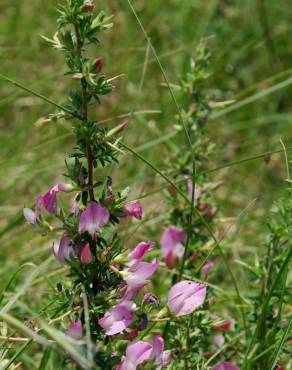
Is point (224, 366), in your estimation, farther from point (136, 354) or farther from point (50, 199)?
point (50, 199)

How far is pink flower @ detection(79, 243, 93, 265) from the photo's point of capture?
47.3 inches

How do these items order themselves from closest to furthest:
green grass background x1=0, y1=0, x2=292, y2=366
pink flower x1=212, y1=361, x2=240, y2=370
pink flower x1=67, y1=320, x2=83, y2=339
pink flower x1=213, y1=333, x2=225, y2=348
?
pink flower x1=67, y1=320, x2=83, y2=339
pink flower x1=212, y1=361, x2=240, y2=370
pink flower x1=213, y1=333, x2=225, y2=348
green grass background x1=0, y1=0, x2=292, y2=366

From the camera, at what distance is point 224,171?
281cm

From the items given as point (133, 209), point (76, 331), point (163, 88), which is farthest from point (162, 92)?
point (76, 331)

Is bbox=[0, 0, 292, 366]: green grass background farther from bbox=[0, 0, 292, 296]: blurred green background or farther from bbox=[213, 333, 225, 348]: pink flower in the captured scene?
bbox=[213, 333, 225, 348]: pink flower

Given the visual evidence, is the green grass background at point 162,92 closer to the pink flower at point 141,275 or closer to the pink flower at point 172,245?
the pink flower at point 172,245

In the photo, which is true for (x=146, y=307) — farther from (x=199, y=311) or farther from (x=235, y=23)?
(x=235, y=23)

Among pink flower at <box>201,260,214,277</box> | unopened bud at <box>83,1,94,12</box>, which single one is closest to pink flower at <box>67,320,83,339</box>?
unopened bud at <box>83,1,94,12</box>

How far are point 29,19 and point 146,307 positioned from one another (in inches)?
93.3

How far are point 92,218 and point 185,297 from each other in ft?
0.64

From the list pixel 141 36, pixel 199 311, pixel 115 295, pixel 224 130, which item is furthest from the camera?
pixel 141 36

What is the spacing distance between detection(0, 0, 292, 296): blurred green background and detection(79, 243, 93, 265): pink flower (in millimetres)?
1157

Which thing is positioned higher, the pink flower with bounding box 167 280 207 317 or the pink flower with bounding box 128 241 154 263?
the pink flower with bounding box 128 241 154 263

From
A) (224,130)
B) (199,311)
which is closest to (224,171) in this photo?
(224,130)
